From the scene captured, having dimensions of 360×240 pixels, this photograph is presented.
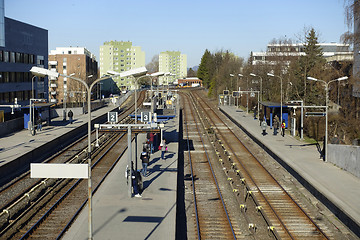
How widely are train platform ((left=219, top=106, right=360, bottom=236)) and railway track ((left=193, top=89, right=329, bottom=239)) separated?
113 cm

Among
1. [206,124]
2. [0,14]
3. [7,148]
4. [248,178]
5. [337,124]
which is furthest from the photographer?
[206,124]

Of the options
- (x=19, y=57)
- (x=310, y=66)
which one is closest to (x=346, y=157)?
(x=310, y=66)

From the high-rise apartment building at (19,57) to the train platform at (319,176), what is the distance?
2663 centimetres

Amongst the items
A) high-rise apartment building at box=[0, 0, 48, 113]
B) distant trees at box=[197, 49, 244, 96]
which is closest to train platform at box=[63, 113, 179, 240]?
high-rise apartment building at box=[0, 0, 48, 113]

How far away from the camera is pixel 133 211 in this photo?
14641mm

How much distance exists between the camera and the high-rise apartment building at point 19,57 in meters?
46.5

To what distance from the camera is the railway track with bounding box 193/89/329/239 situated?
14492mm

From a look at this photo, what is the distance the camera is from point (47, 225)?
14758 millimetres

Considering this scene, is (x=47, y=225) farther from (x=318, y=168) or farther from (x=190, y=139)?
(x=190, y=139)

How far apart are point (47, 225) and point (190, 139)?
23.3 m

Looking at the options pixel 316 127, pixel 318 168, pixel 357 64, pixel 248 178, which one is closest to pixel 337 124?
pixel 316 127

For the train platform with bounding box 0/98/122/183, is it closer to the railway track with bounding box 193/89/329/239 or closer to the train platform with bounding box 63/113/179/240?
the train platform with bounding box 63/113/179/240

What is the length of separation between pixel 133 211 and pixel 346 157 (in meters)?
12.7

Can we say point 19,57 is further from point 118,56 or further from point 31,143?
point 118,56
